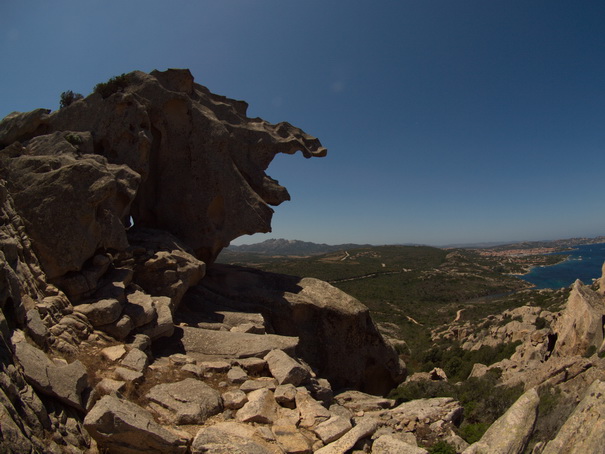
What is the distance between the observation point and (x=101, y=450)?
5.91 m

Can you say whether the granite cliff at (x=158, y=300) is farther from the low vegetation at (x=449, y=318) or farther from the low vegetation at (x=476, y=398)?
the low vegetation at (x=449, y=318)

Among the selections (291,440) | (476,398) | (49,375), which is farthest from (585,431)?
(476,398)

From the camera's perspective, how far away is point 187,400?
7320mm

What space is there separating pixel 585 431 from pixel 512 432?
1.16 meters

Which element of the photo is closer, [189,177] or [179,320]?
[179,320]

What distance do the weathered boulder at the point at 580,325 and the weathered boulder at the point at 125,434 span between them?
2547cm

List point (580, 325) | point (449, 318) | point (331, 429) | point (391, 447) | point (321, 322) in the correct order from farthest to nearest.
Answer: point (449, 318), point (580, 325), point (321, 322), point (331, 429), point (391, 447)

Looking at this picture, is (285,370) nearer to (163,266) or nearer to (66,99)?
(163,266)

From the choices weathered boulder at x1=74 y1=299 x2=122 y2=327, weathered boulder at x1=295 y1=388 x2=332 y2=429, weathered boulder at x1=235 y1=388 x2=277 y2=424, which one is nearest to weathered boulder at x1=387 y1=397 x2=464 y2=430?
weathered boulder at x1=295 y1=388 x2=332 y2=429

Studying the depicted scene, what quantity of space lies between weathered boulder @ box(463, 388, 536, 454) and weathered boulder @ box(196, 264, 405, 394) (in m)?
10.8

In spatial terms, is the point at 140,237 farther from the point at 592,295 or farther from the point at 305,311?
the point at 592,295

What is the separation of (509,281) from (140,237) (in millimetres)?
137904

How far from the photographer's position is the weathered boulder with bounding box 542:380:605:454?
18.7ft

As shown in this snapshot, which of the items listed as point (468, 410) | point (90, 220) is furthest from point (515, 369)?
point (90, 220)
